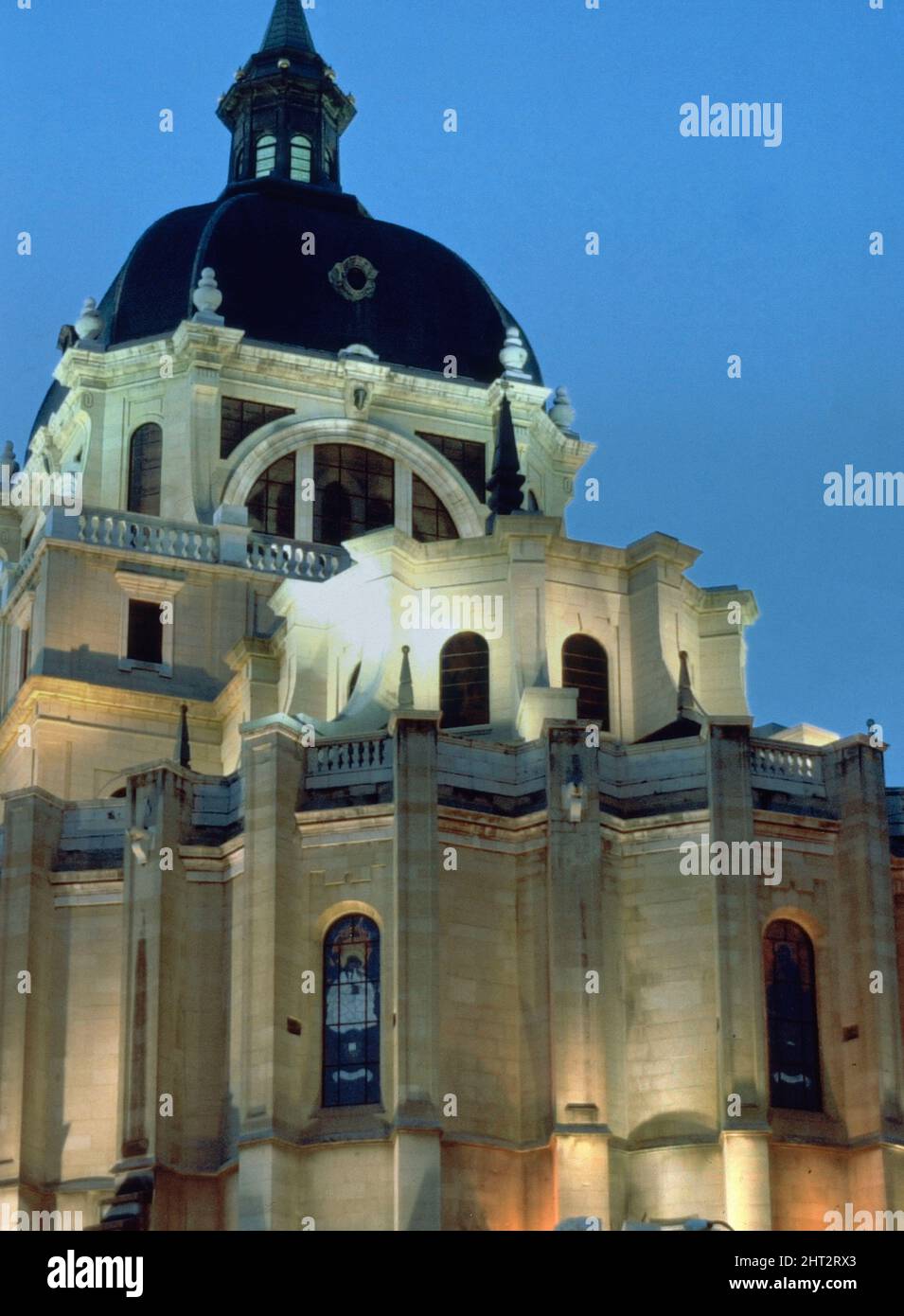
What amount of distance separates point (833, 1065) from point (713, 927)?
3.80 metres

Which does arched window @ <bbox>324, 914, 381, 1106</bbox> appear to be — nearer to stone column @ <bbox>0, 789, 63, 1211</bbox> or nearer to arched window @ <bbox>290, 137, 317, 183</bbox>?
stone column @ <bbox>0, 789, 63, 1211</bbox>

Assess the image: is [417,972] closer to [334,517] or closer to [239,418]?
[334,517]

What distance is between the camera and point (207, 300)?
85500mm

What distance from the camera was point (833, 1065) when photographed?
63.8 m

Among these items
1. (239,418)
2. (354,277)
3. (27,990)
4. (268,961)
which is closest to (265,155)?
(354,277)

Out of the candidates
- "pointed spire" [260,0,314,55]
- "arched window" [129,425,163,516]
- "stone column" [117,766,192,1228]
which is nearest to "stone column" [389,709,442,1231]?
"stone column" [117,766,192,1228]

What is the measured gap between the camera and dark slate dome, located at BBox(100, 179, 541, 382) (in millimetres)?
87500

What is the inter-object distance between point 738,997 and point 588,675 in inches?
482

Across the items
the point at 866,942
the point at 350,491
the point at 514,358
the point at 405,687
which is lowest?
the point at 866,942

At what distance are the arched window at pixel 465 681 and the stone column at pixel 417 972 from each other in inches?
273

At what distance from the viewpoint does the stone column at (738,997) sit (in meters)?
61.2

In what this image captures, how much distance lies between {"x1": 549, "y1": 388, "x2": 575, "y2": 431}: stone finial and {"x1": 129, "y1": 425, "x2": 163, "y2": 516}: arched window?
12308 millimetres
